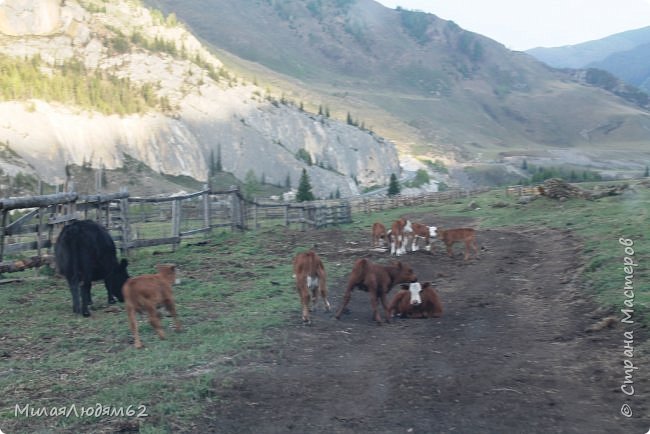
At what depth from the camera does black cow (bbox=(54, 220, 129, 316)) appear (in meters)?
12.2

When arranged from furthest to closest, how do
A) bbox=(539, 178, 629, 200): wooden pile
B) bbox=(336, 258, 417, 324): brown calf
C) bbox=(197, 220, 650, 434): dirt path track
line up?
bbox=(539, 178, 629, 200): wooden pile
bbox=(336, 258, 417, 324): brown calf
bbox=(197, 220, 650, 434): dirt path track

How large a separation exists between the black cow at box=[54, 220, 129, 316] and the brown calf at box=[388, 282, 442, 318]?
5207 millimetres

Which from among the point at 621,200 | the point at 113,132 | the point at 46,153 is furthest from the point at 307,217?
the point at 113,132

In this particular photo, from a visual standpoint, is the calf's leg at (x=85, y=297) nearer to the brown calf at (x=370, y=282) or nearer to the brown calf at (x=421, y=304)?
the brown calf at (x=370, y=282)

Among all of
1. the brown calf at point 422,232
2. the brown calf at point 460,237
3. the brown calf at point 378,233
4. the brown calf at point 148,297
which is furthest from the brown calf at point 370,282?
the brown calf at point 378,233

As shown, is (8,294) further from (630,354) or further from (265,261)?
(630,354)

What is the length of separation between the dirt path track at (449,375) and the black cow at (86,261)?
3621 millimetres

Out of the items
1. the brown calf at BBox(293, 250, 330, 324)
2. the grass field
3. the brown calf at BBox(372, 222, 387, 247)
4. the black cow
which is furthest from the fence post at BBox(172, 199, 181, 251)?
the brown calf at BBox(293, 250, 330, 324)

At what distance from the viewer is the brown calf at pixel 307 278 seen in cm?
1159

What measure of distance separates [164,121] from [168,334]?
92.3 m

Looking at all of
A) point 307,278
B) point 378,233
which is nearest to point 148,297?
point 307,278

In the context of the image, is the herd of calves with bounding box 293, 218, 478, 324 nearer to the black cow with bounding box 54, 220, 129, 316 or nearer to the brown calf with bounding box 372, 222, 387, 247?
the black cow with bounding box 54, 220, 129, 316

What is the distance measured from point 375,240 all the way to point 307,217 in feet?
34.5

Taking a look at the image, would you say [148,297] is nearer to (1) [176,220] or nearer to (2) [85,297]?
(2) [85,297]
